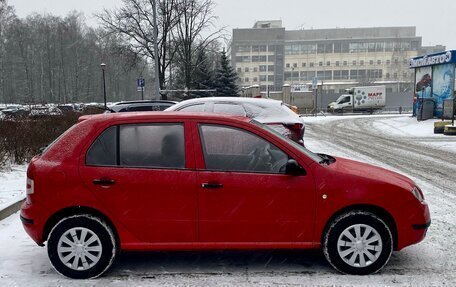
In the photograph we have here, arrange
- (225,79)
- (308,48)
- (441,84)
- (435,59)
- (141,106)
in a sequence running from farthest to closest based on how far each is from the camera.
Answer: (308,48)
(225,79)
(435,59)
(441,84)
(141,106)

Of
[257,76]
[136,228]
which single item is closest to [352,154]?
[136,228]

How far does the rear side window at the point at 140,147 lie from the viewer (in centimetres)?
403

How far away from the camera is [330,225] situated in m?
4.00

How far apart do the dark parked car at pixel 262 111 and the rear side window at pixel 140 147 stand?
13.9 feet

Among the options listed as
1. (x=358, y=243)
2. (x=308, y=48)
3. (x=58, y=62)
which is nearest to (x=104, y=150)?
(x=358, y=243)

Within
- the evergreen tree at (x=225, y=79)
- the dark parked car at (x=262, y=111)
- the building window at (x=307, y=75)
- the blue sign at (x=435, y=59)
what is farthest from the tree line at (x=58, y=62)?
the building window at (x=307, y=75)

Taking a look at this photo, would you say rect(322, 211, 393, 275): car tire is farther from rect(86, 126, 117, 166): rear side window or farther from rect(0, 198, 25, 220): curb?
rect(0, 198, 25, 220): curb

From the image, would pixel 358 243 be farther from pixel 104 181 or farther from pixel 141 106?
pixel 141 106

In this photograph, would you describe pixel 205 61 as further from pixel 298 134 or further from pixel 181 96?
pixel 298 134

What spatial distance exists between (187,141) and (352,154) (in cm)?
944

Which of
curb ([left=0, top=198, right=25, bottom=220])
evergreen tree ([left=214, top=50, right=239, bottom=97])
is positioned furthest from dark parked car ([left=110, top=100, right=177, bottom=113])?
evergreen tree ([left=214, top=50, right=239, bottom=97])

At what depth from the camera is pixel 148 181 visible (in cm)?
394

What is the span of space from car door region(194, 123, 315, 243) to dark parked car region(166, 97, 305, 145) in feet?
13.7

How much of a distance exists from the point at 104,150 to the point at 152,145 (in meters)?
0.48
